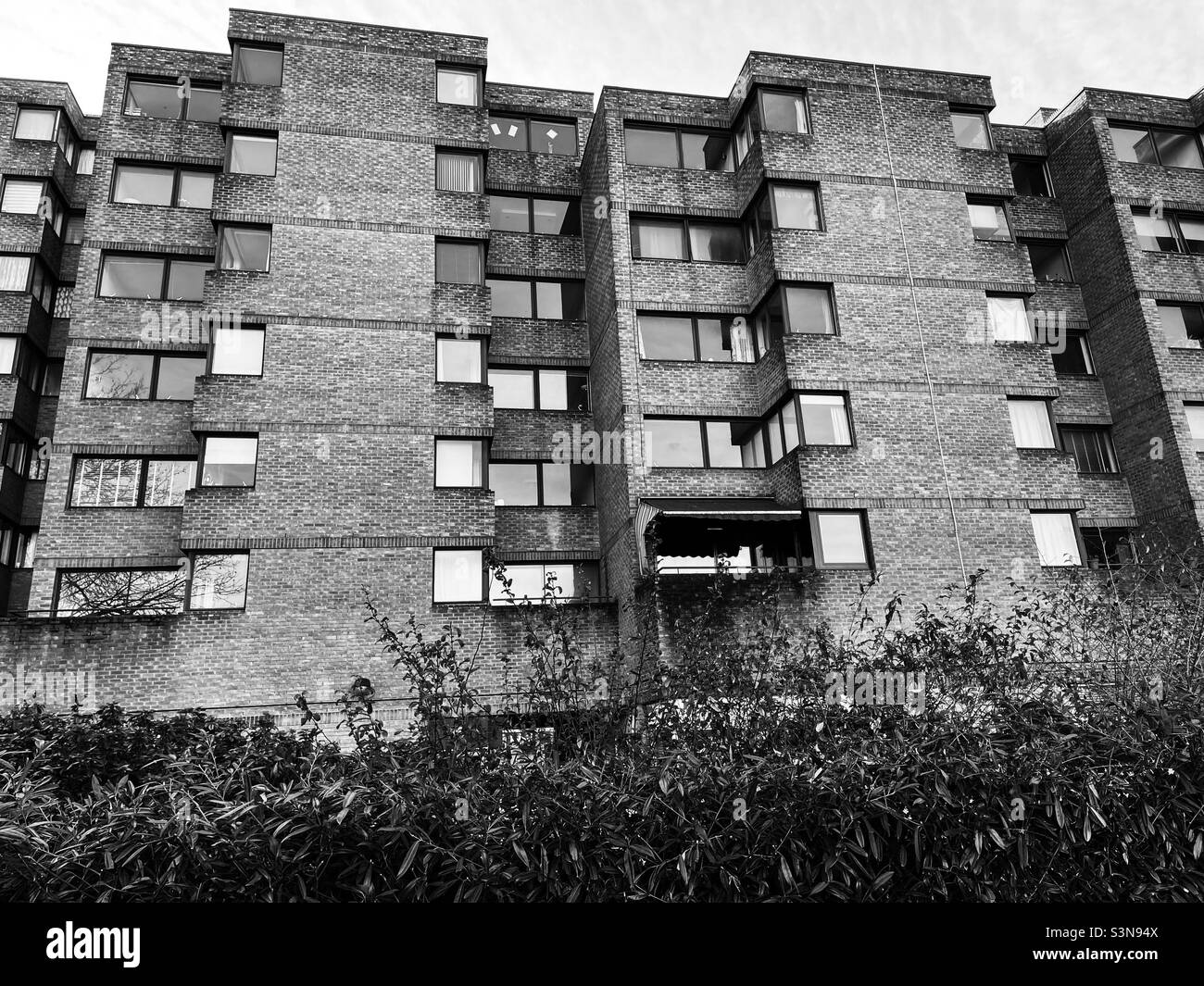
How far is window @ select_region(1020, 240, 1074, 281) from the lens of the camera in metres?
27.8

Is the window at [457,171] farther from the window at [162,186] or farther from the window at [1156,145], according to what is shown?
the window at [1156,145]

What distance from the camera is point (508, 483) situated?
23422 mm

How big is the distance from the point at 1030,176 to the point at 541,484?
1896cm

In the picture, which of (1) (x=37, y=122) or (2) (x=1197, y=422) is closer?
(2) (x=1197, y=422)

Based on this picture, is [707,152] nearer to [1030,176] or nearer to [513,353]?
[513,353]

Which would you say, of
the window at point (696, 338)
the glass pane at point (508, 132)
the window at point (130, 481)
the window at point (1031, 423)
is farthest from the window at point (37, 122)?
the window at point (1031, 423)

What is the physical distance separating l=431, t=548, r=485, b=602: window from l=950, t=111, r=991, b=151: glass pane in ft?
58.3

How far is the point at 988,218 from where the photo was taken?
24.6 meters

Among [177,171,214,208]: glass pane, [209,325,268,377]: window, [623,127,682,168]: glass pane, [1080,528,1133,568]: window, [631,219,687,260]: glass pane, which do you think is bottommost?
[1080,528,1133,568]: window

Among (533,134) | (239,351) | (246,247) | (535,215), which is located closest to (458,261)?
(535,215)

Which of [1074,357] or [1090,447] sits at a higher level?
[1074,357]

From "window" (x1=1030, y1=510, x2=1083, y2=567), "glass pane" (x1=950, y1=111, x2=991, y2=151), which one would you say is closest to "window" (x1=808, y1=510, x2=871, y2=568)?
"window" (x1=1030, y1=510, x2=1083, y2=567)

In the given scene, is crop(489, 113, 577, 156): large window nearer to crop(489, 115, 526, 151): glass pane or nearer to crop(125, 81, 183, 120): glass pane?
crop(489, 115, 526, 151): glass pane

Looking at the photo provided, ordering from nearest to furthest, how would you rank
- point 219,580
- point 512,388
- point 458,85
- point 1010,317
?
point 219,580
point 1010,317
point 512,388
point 458,85
